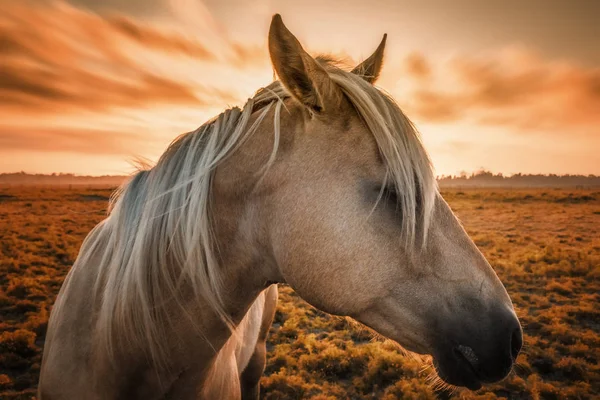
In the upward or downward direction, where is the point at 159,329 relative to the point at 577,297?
upward

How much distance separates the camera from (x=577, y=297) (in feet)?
30.8

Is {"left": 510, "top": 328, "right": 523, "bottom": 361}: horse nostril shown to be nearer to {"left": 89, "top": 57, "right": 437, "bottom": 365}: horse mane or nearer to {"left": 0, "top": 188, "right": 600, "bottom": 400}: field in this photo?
{"left": 89, "top": 57, "right": 437, "bottom": 365}: horse mane

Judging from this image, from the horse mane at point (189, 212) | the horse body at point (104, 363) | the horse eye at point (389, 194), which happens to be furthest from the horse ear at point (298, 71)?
the horse body at point (104, 363)

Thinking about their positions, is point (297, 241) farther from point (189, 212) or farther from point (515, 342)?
point (515, 342)

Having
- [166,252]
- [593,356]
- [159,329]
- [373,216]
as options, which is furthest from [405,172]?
[593,356]

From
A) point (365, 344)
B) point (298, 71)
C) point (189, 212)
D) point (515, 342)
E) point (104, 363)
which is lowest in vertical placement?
point (365, 344)

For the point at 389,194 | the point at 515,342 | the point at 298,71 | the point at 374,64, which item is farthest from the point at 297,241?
the point at 374,64

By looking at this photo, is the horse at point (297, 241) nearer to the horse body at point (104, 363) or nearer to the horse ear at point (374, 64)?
the horse body at point (104, 363)

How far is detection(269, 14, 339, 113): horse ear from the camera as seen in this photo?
129cm

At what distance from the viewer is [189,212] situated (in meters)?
1.50

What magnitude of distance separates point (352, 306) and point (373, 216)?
42 centimetres

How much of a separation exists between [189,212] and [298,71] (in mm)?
802

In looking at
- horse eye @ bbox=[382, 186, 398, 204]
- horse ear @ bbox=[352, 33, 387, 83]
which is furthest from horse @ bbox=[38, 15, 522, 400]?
horse ear @ bbox=[352, 33, 387, 83]

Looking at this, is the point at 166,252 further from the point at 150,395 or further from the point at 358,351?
the point at 358,351
